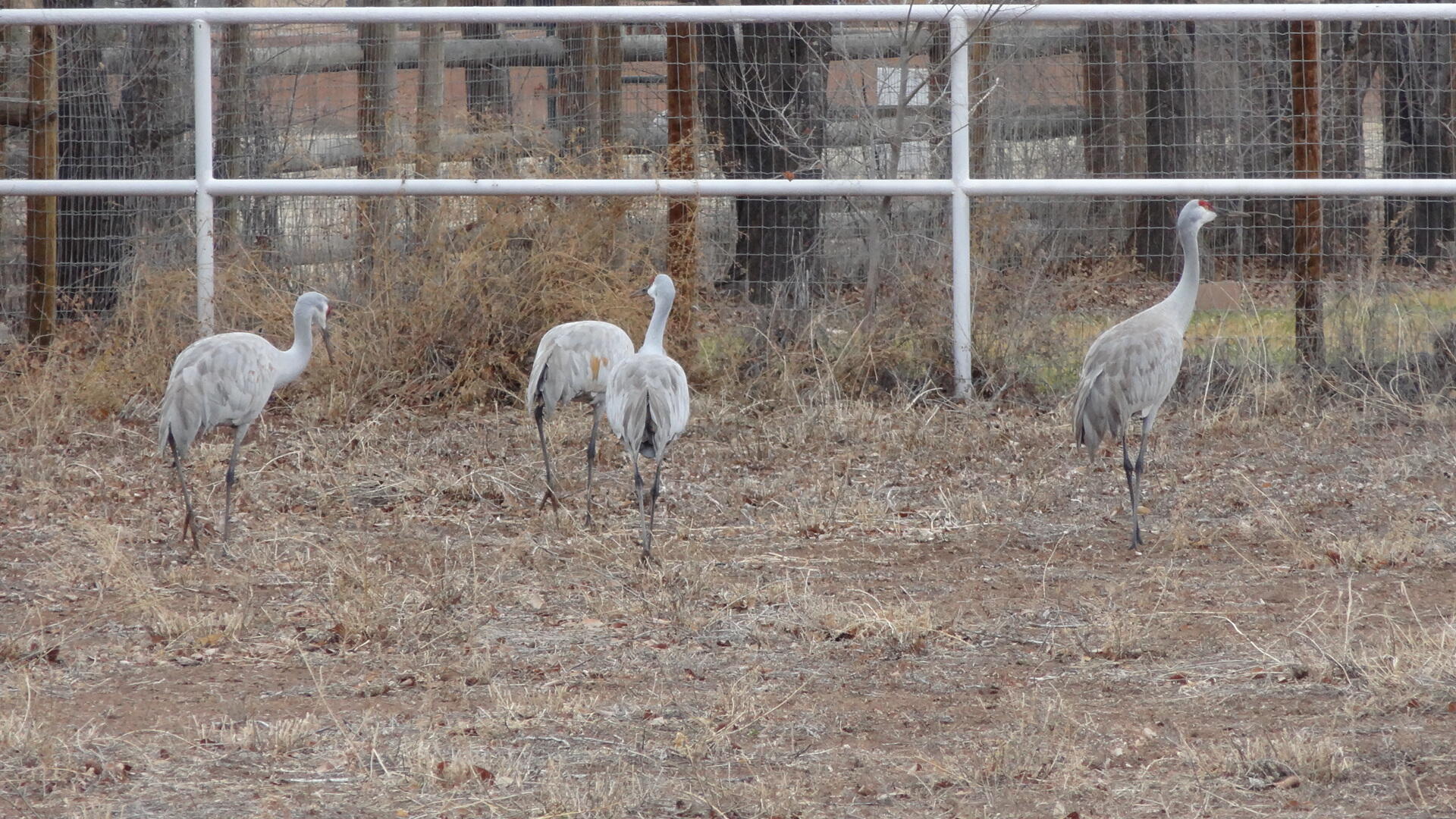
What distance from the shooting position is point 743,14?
933 centimetres

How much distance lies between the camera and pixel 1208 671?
5211mm

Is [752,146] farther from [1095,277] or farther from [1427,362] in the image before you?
[1427,362]

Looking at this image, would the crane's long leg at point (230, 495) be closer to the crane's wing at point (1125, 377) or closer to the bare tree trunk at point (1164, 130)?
the crane's wing at point (1125, 377)

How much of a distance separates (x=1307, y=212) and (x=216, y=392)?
5.88m

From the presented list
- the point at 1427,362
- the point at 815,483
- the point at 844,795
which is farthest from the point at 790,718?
the point at 1427,362

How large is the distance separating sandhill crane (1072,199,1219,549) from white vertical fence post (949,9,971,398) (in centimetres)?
190

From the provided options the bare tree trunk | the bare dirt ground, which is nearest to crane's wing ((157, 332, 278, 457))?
the bare dirt ground

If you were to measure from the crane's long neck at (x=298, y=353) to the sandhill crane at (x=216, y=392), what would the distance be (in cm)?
6

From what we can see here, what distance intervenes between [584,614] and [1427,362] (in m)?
5.55

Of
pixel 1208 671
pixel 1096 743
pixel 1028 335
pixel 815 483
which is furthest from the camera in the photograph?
pixel 1028 335

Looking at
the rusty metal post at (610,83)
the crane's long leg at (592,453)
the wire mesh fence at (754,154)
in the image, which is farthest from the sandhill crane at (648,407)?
the rusty metal post at (610,83)

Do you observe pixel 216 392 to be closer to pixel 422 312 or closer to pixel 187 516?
pixel 187 516

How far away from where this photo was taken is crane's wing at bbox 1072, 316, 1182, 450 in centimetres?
724

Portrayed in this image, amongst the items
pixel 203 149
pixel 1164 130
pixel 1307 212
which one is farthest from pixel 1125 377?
pixel 1164 130
